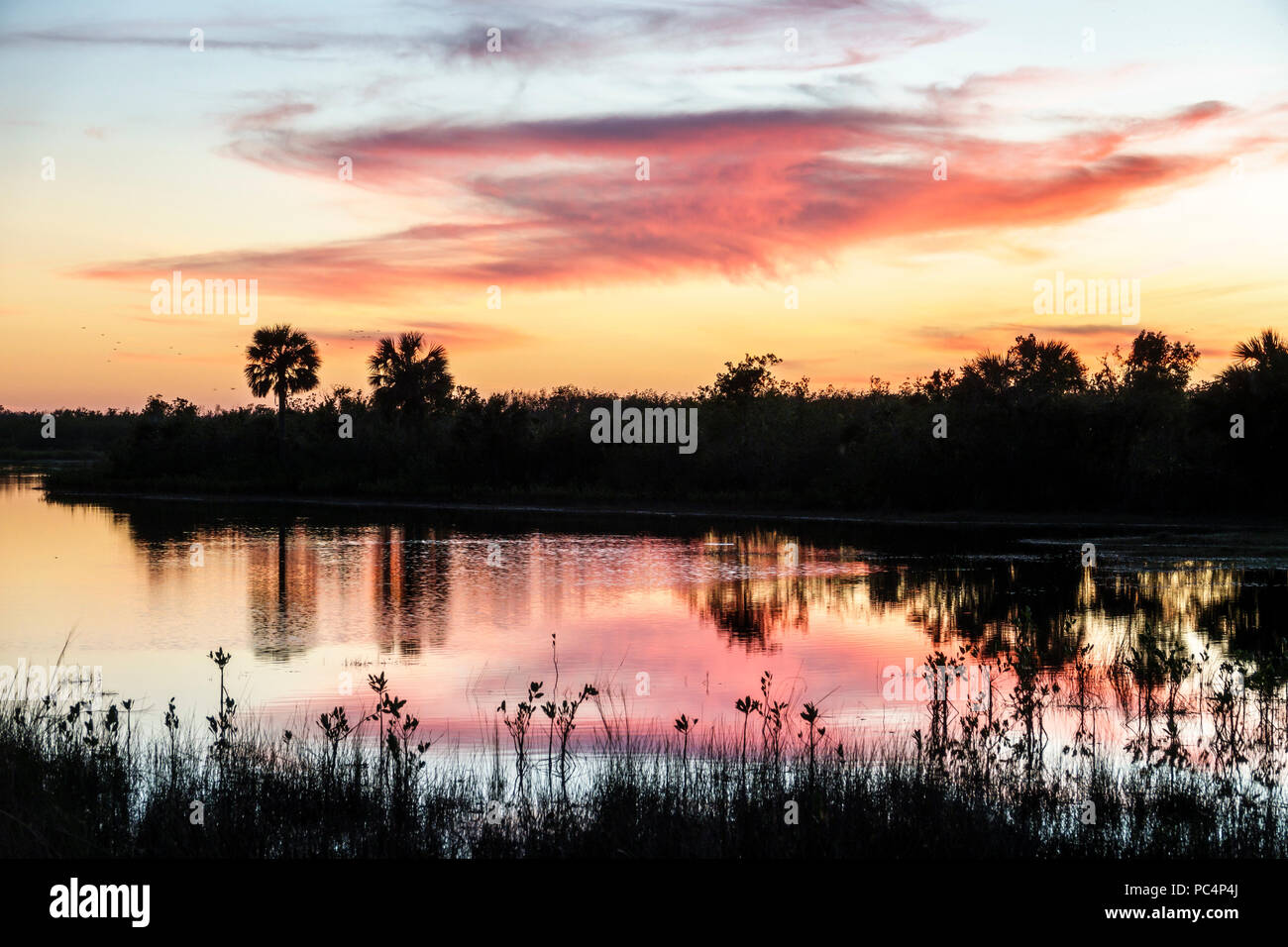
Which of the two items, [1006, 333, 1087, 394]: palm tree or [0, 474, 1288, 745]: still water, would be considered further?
[1006, 333, 1087, 394]: palm tree

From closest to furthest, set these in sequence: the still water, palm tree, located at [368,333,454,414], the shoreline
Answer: the still water
the shoreline
palm tree, located at [368,333,454,414]

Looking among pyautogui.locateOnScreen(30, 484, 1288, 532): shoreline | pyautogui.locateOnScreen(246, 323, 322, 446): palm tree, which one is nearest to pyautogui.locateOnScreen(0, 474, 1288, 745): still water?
pyautogui.locateOnScreen(30, 484, 1288, 532): shoreline

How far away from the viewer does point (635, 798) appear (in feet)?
27.3

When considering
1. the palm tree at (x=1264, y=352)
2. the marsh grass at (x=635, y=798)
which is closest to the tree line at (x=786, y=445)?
the palm tree at (x=1264, y=352)

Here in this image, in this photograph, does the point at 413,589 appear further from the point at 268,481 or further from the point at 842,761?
the point at 268,481

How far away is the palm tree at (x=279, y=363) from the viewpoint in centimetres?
6056

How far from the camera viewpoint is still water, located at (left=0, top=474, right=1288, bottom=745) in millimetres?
14266

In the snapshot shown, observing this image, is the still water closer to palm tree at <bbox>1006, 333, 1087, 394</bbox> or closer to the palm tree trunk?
palm tree at <bbox>1006, 333, 1087, 394</bbox>

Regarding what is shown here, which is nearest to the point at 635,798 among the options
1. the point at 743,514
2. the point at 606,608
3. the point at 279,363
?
the point at 606,608

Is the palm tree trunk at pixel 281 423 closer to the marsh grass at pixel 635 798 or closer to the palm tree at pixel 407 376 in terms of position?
the palm tree at pixel 407 376

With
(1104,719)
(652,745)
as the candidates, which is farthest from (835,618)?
(652,745)

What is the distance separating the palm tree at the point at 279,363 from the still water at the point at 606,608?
23.6 meters

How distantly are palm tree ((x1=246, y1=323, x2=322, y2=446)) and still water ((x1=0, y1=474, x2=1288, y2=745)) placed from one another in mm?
23568

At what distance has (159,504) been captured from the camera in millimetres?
54094
